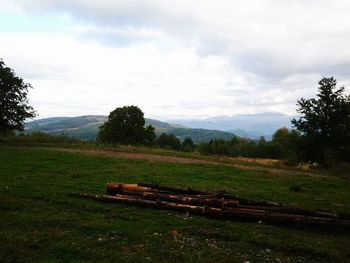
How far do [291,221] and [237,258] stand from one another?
4881 mm

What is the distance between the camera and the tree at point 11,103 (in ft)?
152

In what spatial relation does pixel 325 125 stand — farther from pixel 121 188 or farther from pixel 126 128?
pixel 126 128

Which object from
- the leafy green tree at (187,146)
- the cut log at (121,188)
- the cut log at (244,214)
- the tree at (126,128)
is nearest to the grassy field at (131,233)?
the cut log at (244,214)

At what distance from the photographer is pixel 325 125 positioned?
45.2 m

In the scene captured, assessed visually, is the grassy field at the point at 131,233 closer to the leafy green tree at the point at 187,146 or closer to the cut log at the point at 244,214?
the cut log at the point at 244,214

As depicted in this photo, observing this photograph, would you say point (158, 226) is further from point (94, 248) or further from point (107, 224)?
point (94, 248)

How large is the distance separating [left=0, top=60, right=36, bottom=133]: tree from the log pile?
35.7 metres

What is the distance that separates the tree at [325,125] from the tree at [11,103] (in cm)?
3757

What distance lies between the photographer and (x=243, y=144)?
488 feet

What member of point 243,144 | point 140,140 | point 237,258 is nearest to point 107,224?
point 237,258

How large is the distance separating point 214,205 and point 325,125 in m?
35.7

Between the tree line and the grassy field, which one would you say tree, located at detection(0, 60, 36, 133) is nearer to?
the tree line

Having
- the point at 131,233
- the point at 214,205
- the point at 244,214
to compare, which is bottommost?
the point at 131,233

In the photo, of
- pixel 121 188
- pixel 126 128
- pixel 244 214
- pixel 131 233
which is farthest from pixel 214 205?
pixel 126 128
